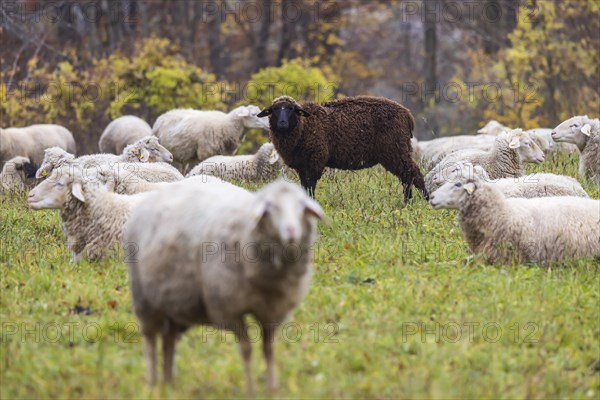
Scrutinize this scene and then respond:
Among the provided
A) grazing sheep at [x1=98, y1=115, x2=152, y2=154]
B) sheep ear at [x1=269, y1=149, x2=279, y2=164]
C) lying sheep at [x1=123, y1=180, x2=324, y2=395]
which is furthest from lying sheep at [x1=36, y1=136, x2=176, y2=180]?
lying sheep at [x1=123, y1=180, x2=324, y2=395]

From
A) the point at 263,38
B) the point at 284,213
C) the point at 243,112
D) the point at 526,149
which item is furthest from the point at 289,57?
the point at 284,213

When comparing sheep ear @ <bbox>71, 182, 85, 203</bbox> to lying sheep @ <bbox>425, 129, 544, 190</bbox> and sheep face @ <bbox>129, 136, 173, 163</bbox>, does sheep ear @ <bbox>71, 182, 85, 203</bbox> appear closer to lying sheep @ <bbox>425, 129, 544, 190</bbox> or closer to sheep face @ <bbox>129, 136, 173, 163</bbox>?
sheep face @ <bbox>129, 136, 173, 163</bbox>

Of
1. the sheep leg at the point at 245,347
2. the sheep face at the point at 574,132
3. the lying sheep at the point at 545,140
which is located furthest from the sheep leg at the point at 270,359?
the lying sheep at the point at 545,140

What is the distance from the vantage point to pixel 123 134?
16.2 metres

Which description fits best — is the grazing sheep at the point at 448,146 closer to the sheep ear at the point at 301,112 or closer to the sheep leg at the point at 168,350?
the sheep ear at the point at 301,112

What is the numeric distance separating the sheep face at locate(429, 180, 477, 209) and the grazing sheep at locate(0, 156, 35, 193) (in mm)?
7734

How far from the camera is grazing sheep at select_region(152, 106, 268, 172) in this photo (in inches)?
551

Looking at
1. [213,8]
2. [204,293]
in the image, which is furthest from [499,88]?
[204,293]

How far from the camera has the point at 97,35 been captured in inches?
1067

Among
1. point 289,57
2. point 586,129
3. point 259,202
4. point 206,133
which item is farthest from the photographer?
point 289,57

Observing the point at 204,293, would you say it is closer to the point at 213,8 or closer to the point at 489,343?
the point at 489,343

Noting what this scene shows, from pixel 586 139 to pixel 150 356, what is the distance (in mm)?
7751

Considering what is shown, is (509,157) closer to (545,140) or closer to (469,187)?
(545,140)

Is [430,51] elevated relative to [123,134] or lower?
lower
